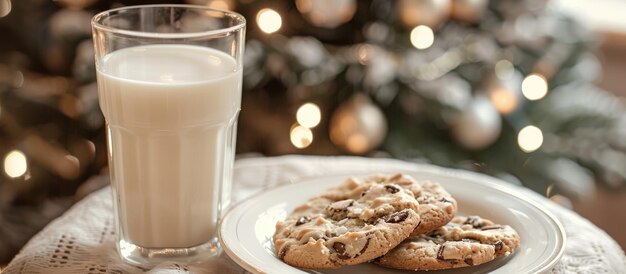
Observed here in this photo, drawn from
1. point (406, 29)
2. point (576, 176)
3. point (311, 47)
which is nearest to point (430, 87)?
point (406, 29)

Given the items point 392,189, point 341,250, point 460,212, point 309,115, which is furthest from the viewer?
point 309,115

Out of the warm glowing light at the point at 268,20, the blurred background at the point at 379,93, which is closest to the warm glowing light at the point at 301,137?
the blurred background at the point at 379,93

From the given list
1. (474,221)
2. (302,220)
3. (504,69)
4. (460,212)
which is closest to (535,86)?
(504,69)

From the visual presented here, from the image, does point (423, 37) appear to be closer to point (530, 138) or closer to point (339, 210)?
point (530, 138)

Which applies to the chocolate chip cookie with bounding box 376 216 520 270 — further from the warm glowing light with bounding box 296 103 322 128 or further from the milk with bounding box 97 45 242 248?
the warm glowing light with bounding box 296 103 322 128

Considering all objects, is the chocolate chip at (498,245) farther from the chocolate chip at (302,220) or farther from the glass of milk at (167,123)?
the glass of milk at (167,123)

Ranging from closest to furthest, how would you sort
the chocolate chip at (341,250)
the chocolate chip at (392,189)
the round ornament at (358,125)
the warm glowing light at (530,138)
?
the chocolate chip at (341,250)
the chocolate chip at (392,189)
the round ornament at (358,125)
the warm glowing light at (530,138)
